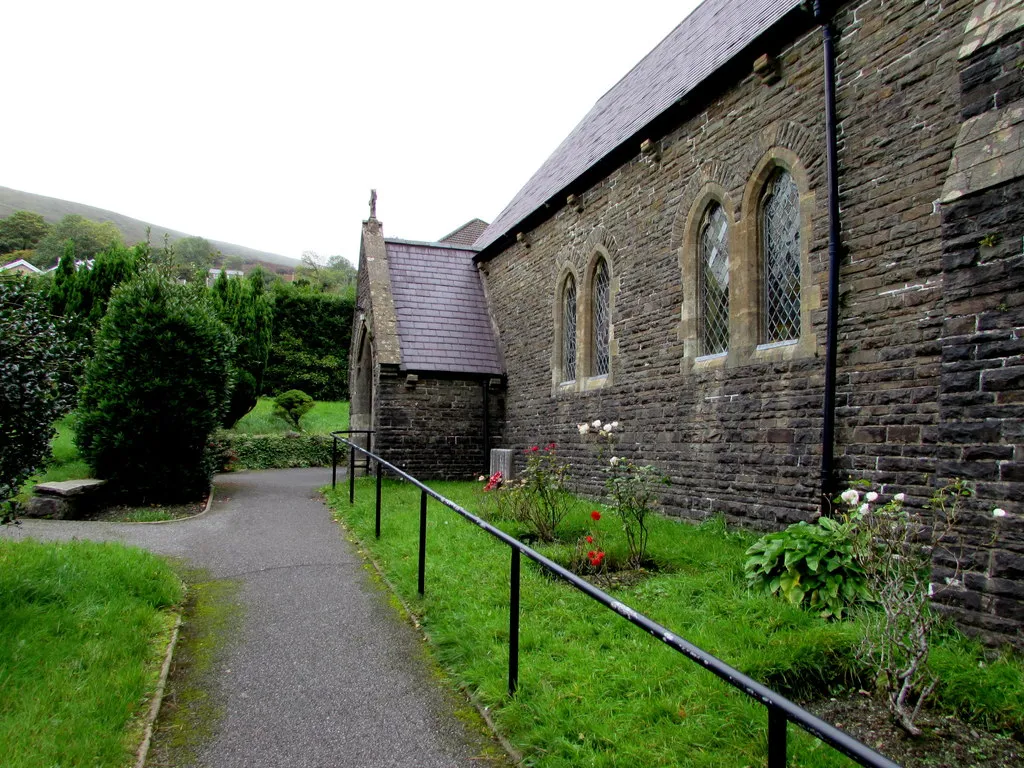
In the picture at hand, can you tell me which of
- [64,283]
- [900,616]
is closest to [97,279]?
[64,283]

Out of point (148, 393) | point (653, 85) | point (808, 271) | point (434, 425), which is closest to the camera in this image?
point (808, 271)

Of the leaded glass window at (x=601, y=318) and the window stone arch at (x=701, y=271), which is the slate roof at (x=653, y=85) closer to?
the window stone arch at (x=701, y=271)

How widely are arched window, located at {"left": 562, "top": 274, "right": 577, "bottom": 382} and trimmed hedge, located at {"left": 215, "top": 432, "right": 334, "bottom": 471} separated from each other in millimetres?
10479

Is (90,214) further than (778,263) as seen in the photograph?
Yes

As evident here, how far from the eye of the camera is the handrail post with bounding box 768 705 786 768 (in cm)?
181

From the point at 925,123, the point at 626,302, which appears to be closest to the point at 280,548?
the point at 626,302

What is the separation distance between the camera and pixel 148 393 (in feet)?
34.4

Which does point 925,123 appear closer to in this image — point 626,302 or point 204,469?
point 626,302

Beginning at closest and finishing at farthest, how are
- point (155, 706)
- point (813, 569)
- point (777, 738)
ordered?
1. point (777, 738)
2. point (155, 706)
3. point (813, 569)

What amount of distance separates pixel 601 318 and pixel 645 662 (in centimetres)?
828

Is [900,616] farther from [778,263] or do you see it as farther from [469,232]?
[469,232]

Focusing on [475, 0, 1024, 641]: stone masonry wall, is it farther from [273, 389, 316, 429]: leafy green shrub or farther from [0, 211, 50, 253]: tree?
[0, 211, 50, 253]: tree

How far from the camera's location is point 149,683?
12.9 feet

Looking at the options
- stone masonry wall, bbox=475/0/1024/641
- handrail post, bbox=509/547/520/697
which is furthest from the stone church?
handrail post, bbox=509/547/520/697
